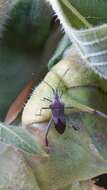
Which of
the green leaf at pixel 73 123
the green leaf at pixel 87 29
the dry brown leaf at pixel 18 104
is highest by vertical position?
the green leaf at pixel 87 29

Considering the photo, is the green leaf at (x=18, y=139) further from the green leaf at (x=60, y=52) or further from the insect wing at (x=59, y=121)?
the green leaf at (x=60, y=52)

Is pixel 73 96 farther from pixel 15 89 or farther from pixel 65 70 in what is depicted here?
pixel 15 89

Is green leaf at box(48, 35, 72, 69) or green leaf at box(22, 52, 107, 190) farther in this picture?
green leaf at box(48, 35, 72, 69)

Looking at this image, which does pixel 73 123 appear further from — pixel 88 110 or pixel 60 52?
pixel 60 52

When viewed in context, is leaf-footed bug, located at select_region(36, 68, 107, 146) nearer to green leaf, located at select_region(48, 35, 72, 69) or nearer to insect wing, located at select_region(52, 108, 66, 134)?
insect wing, located at select_region(52, 108, 66, 134)

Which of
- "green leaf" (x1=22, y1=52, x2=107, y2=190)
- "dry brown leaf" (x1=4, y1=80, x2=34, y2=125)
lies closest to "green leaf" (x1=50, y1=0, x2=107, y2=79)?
"green leaf" (x1=22, y1=52, x2=107, y2=190)

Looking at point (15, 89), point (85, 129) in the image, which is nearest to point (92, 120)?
point (85, 129)

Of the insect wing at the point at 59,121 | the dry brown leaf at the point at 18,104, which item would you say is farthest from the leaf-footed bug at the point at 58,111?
the dry brown leaf at the point at 18,104

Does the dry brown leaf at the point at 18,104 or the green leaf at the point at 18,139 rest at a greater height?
the green leaf at the point at 18,139
